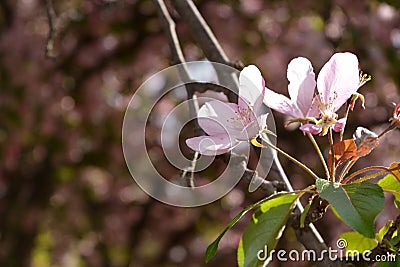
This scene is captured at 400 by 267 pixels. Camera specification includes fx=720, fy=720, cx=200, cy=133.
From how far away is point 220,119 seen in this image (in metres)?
0.96

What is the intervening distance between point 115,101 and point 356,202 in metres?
3.08

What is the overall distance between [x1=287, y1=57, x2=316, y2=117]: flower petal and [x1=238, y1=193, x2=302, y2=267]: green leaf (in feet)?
0.38

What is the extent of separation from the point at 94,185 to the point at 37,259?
97cm

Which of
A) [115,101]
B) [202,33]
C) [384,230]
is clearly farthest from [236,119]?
[115,101]

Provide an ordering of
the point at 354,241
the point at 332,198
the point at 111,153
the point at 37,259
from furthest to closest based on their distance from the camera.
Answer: the point at 37,259 < the point at 111,153 < the point at 354,241 < the point at 332,198

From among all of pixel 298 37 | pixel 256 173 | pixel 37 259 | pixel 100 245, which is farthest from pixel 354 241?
pixel 37 259

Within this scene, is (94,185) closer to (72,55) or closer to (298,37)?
(72,55)

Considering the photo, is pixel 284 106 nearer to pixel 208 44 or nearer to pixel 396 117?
pixel 396 117

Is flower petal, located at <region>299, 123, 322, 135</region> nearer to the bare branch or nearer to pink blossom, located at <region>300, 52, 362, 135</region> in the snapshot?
pink blossom, located at <region>300, 52, 362, 135</region>

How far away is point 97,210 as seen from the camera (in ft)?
13.0

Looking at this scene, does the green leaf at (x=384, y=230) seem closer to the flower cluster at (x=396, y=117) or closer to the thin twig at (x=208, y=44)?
the flower cluster at (x=396, y=117)

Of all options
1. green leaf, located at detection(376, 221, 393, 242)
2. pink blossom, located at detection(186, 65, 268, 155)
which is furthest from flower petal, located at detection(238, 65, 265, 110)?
green leaf, located at detection(376, 221, 393, 242)

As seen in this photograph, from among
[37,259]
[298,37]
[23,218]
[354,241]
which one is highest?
[354,241]

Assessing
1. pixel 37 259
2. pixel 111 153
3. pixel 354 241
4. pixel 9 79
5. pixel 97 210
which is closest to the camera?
pixel 354 241
